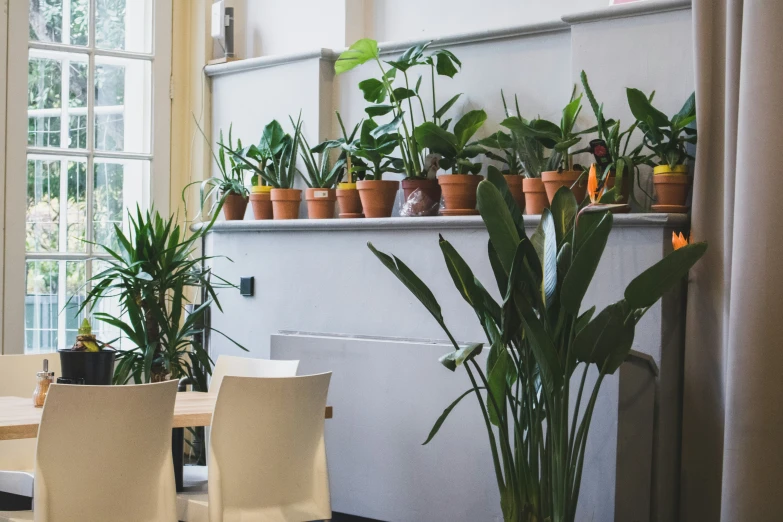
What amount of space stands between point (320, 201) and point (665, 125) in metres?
1.73

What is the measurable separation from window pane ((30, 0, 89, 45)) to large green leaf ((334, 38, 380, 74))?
4.86 ft

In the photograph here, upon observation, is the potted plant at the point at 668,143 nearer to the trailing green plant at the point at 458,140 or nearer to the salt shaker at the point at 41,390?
the trailing green plant at the point at 458,140

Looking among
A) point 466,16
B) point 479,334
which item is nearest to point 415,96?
point 466,16

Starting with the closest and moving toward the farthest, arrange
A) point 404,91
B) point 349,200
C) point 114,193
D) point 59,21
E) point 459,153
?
point 459,153 < point 404,91 < point 349,200 < point 59,21 < point 114,193

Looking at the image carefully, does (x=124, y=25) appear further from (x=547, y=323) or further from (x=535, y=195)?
(x=547, y=323)

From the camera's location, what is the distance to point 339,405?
429 centimetres

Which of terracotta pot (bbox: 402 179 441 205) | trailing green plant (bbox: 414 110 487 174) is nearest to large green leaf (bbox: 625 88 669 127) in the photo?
trailing green plant (bbox: 414 110 487 174)

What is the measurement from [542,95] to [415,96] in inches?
25.6

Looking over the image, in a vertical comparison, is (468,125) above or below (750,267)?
above

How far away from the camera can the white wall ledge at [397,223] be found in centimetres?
355

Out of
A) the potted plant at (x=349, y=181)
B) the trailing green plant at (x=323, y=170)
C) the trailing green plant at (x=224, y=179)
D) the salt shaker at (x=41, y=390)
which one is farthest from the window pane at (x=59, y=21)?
the salt shaker at (x=41, y=390)

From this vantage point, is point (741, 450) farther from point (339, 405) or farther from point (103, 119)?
point (103, 119)

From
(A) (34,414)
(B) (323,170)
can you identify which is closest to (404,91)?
(B) (323,170)

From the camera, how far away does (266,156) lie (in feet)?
15.9
